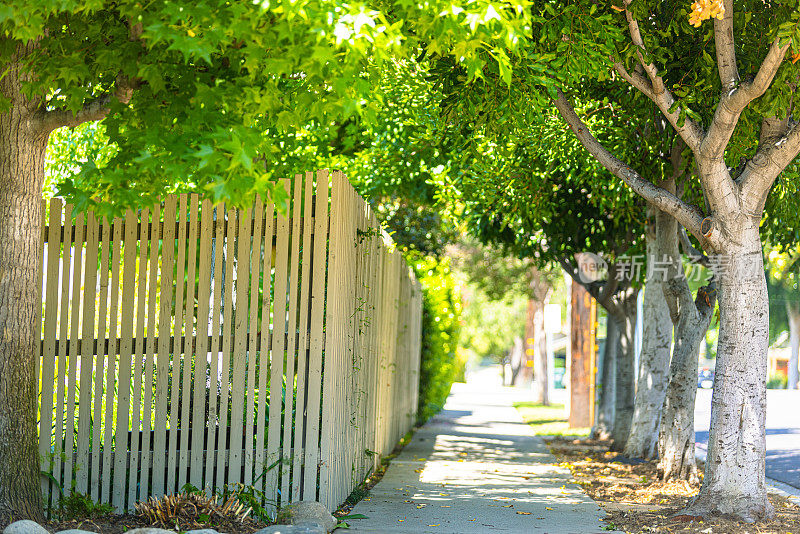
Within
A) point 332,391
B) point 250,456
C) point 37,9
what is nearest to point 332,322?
point 332,391

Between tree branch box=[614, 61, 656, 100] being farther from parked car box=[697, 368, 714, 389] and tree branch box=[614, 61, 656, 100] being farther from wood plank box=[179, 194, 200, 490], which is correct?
parked car box=[697, 368, 714, 389]

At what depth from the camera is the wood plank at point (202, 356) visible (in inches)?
255

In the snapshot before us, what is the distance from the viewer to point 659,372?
1100 centimetres

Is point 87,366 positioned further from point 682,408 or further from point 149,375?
point 682,408

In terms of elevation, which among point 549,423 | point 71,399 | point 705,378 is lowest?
point 549,423

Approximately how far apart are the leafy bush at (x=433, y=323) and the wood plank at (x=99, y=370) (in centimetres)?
922

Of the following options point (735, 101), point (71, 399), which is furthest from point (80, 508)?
point (735, 101)

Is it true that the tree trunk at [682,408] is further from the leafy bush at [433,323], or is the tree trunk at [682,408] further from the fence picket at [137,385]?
the leafy bush at [433,323]

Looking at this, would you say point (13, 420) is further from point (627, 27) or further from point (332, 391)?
point (627, 27)

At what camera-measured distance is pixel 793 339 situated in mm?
13859

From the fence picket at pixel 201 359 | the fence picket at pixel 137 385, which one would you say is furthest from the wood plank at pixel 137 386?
the fence picket at pixel 201 359

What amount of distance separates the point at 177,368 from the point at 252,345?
Answer: 61 cm

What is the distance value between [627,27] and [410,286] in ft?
20.9

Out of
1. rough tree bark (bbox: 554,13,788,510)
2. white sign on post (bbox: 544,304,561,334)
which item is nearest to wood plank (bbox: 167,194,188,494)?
rough tree bark (bbox: 554,13,788,510)
